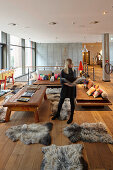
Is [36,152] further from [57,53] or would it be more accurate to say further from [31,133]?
[57,53]

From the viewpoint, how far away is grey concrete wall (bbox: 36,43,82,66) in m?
13.7

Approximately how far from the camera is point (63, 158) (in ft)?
6.61

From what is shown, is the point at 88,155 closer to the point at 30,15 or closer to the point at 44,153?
the point at 44,153

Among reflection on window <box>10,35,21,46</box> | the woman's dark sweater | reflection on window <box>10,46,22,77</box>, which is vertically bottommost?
the woman's dark sweater

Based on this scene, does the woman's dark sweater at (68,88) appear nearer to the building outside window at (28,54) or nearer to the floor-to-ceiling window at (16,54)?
the floor-to-ceiling window at (16,54)

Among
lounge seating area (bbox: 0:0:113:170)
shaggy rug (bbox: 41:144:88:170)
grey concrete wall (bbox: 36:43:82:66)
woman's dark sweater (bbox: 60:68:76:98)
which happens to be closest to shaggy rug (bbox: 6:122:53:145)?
lounge seating area (bbox: 0:0:113:170)

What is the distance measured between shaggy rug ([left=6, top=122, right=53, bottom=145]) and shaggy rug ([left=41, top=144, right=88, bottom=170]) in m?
0.28

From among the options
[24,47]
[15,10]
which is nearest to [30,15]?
A: [15,10]

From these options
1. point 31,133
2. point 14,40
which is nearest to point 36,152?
point 31,133

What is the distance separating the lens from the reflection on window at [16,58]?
357 inches

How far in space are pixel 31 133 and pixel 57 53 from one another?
1171cm

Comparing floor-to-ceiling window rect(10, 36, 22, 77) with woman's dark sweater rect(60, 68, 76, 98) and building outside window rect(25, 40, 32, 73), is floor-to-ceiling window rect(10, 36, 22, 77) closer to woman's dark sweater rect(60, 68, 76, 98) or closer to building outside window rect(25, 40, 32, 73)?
building outside window rect(25, 40, 32, 73)

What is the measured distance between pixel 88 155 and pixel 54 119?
139 centimetres

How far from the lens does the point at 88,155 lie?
2.14 metres
